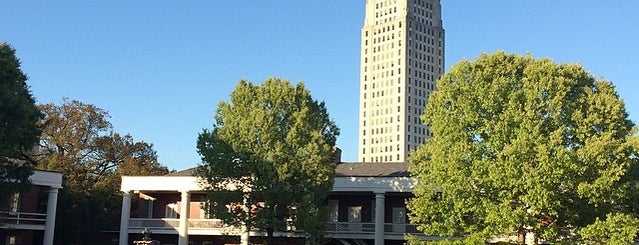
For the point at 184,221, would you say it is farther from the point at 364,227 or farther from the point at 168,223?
the point at 364,227

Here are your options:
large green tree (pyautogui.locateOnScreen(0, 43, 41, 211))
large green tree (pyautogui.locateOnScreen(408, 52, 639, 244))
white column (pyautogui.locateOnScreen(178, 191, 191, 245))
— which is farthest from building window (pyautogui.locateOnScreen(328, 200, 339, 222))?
large green tree (pyautogui.locateOnScreen(0, 43, 41, 211))

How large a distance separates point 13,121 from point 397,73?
5839 inches

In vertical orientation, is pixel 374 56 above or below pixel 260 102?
above

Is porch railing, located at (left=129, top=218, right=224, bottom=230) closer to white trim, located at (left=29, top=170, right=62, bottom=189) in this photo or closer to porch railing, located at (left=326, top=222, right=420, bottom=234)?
white trim, located at (left=29, top=170, right=62, bottom=189)

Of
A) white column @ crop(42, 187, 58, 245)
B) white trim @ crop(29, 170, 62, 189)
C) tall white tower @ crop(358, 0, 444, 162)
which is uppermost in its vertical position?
tall white tower @ crop(358, 0, 444, 162)

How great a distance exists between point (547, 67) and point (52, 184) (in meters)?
28.2

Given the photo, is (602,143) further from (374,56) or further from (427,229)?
(374,56)

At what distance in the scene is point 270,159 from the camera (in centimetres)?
3328

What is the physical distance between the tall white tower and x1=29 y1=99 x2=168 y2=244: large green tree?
113465 mm

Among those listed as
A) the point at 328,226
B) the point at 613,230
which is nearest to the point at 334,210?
the point at 328,226

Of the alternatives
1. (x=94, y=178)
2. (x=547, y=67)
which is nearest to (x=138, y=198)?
(x=94, y=178)

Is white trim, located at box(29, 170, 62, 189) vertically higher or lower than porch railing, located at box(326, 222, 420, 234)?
higher

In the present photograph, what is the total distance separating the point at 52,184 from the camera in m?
41.2

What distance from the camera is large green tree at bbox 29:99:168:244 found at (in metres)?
48.0
